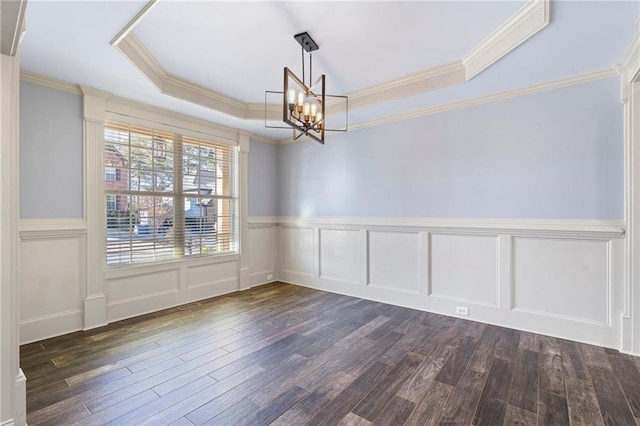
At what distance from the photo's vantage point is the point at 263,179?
521 centimetres

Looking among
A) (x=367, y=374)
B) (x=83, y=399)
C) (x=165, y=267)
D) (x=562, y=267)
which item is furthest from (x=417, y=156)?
(x=83, y=399)

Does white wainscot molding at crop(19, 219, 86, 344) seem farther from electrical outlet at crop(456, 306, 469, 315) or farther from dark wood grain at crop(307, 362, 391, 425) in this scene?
electrical outlet at crop(456, 306, 469, 315)

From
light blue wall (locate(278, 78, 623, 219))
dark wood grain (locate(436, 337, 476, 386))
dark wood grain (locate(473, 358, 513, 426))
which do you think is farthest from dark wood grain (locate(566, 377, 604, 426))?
light blue wall (locate(278, 78, 623, 219))

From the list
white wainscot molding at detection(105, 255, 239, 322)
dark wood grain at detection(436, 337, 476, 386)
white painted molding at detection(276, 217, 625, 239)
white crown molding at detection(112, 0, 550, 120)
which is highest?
white crown molding at detection(112, 0, 550, 120)

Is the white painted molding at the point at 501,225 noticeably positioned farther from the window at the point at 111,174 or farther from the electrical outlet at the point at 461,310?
the window at the point at 111,174

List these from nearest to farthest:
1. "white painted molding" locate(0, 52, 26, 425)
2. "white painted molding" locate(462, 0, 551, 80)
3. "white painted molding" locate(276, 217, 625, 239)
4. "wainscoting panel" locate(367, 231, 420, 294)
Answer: "white painted molding" locate(0, 52, 26, 425)
"white painted molding" locate(462, 0, 551, 80)
"white painted molding" locate(276, 217, 625, 239)
"wainscoting panel" locate(367, 231, 420, 294)

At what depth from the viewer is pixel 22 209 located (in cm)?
283

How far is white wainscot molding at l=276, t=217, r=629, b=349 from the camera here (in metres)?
2.82

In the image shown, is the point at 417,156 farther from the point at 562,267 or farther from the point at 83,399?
the point at 83,399

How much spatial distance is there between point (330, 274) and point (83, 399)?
10.8 feet

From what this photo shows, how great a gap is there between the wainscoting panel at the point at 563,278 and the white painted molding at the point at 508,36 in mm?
1873

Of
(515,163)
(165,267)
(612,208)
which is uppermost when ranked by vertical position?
(515,163)

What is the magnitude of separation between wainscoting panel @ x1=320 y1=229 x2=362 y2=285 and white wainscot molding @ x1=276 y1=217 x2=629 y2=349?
16 mm

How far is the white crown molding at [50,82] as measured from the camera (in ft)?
9.30
